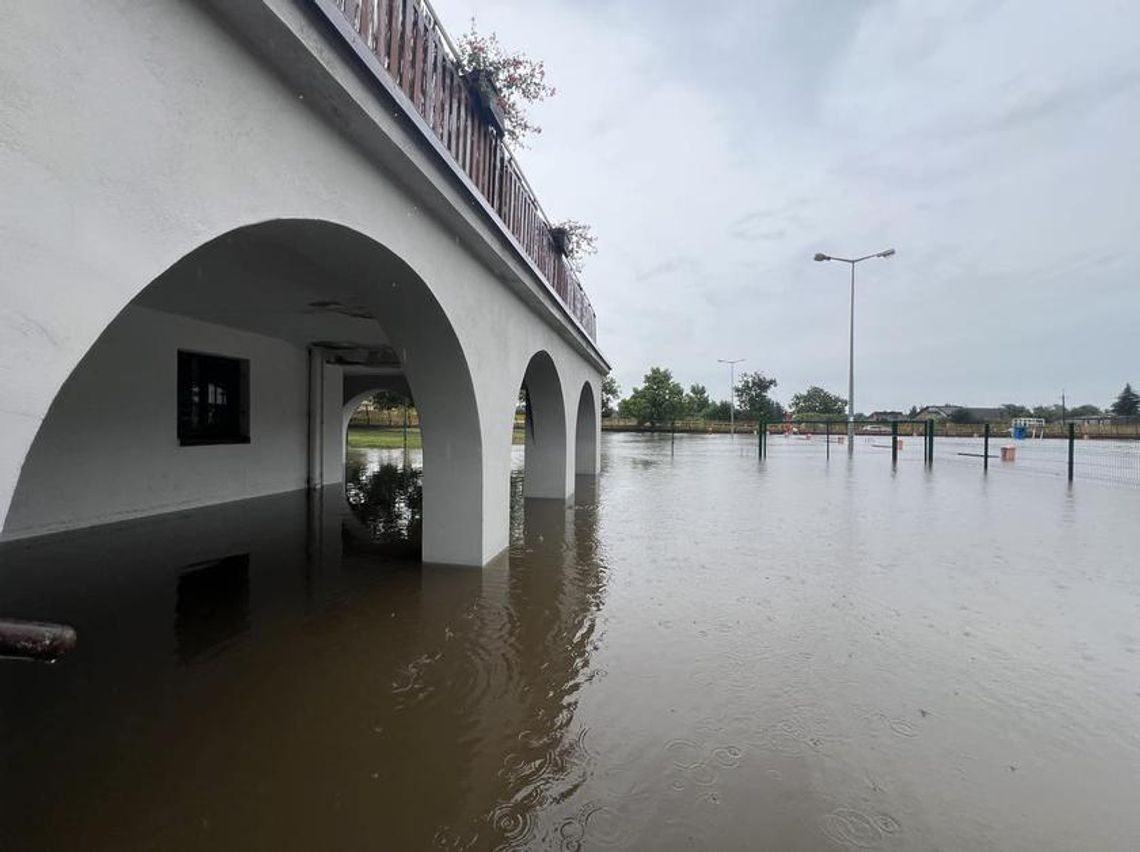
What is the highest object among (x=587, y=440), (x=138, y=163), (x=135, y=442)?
(x=138, y=163)

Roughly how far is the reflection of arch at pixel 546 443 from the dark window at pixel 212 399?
5.09 m

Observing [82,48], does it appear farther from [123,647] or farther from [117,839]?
[123,647]

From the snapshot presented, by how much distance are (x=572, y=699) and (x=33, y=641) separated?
284 cm

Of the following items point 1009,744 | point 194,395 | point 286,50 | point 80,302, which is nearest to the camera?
point 80,302

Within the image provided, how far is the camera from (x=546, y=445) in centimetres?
1194

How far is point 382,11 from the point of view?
11.3ft

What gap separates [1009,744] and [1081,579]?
14.0ft

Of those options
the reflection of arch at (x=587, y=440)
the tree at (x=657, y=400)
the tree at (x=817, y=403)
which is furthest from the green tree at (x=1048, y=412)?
the reflection of arch at (x=587, y=440)

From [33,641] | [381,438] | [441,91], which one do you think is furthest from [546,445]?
[381,438]

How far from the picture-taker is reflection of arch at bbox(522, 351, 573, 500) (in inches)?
451

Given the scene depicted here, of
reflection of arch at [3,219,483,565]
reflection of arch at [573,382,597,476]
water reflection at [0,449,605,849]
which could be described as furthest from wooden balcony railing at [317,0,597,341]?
reflection of arch at [573,382,597,476]

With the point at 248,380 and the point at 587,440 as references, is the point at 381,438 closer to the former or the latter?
the point at 587,440

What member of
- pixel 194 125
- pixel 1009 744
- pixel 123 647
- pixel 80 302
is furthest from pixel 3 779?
pixel 1009 744

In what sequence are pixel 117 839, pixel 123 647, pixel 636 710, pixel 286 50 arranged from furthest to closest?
pixel 123 647, pixel 636 710, pixel 286 50, pixel 117 839
